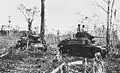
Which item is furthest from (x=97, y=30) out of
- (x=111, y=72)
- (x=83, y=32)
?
(x=111, y=72)

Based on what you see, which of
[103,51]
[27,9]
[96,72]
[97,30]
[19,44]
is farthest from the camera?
[97,30]

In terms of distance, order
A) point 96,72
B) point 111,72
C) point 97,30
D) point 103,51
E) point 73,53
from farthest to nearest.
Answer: point 97,30 → point 73,53 → point 103,51 → point 111,72 → point 96,72

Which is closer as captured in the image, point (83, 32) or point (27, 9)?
point (83, 32)

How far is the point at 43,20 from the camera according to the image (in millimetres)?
18562

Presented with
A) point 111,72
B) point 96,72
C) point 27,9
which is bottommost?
point 111,72

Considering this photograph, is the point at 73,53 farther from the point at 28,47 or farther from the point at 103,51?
the point at 28,47

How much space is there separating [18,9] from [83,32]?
129ft

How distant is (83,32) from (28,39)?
468cm

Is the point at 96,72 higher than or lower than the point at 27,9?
lower

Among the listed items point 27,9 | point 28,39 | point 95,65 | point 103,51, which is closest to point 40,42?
point 28,39

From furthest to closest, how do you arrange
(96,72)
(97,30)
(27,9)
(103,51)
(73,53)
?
(97,30) → (27,9) → (73,53) → (103,51) → (96,72)

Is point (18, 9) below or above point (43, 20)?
above

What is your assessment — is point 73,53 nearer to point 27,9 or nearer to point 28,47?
point 28,47

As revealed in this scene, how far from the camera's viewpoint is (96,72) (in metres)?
6.65
